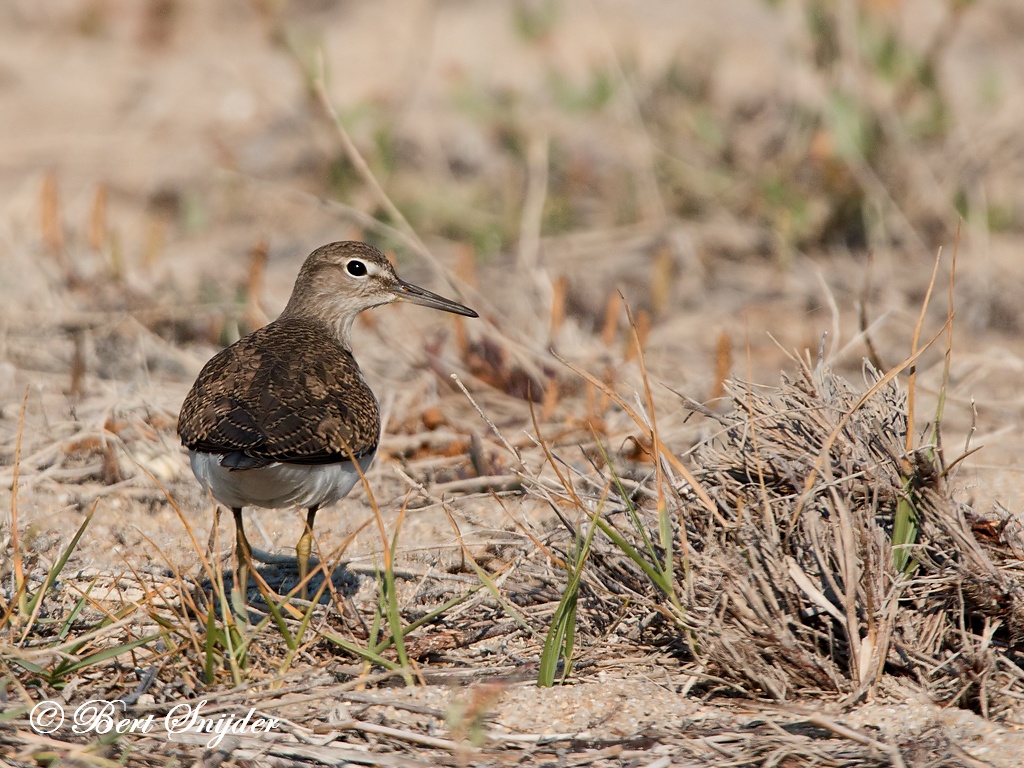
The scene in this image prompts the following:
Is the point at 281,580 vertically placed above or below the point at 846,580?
below

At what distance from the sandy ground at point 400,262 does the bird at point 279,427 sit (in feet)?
0.99

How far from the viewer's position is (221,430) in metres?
3.95

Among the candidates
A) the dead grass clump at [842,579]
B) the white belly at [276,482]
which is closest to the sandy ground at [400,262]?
the dead grass clump at [842,579]

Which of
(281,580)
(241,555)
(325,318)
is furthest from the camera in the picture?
(325,318)

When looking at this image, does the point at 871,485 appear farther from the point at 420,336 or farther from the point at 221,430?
the point at 420,336

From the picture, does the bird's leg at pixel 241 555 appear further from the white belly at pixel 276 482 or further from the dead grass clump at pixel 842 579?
the dead grass clump at pixel 842 579

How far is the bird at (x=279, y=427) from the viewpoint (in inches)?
155

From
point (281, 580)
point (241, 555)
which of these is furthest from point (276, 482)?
point (281, 580)

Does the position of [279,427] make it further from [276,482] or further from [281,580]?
[281,580]

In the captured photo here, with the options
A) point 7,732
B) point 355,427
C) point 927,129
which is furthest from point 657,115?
point 7,732

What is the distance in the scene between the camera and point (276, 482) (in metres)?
4.00

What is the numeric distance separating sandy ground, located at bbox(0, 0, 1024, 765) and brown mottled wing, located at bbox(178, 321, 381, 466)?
0.33 metres

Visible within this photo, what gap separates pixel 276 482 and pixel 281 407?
25cm

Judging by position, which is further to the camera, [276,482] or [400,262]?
[400,262]
